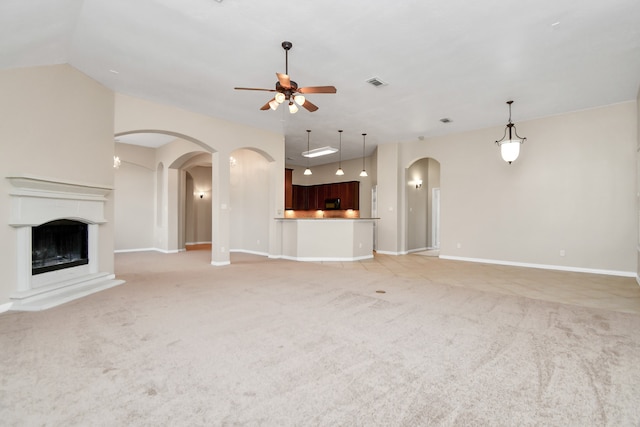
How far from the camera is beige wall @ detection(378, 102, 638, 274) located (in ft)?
19.3

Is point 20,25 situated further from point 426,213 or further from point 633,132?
point 426,213

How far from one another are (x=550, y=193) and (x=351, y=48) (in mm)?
5535

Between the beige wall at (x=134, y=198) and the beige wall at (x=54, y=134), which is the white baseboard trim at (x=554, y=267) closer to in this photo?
the beige wall at (x=54, y=134)

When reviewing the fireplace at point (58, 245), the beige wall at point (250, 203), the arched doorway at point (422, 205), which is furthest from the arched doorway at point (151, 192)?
the arched doorway at point (422, 205)

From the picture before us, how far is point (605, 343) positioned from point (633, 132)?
5252mm

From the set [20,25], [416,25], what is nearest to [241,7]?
[416,25]

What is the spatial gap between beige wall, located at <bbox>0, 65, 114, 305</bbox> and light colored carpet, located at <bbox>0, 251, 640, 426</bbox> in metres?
1.31

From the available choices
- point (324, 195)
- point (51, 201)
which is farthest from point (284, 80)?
point (324, 195)

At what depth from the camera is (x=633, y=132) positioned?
5.77 m

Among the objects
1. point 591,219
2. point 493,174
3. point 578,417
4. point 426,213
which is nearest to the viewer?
point 578,417

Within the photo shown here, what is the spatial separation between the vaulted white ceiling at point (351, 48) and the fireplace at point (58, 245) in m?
2.17

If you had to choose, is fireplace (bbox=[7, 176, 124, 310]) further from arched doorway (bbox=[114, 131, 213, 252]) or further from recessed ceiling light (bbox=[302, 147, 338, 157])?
recessed ceiling light (bbox=[302, 147, 338, 157])

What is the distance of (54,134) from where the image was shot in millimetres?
4230

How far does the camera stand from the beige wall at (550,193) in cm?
588
